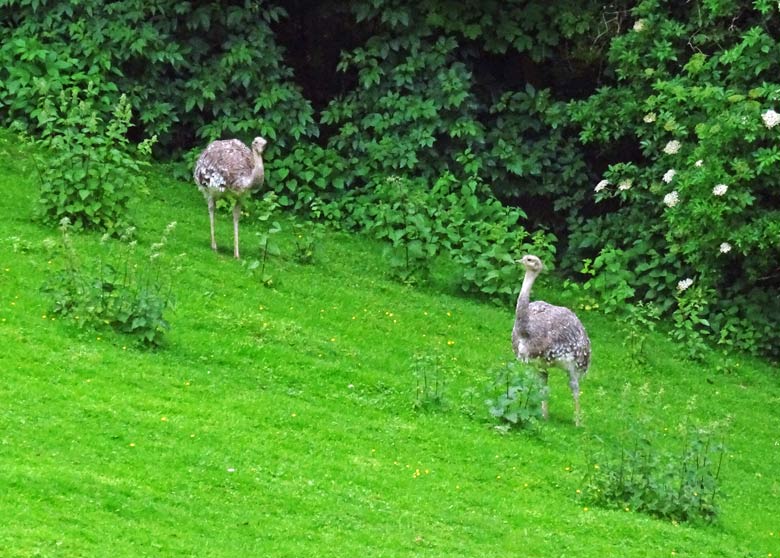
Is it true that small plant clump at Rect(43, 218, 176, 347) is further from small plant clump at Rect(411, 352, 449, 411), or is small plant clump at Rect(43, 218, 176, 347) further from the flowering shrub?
the flowering shrub

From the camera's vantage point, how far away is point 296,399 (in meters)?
14.8

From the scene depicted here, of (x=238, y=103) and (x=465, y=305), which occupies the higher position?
(x=238, y=103)

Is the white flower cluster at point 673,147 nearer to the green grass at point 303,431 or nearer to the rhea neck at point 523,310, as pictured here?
the green grass at point 303,431

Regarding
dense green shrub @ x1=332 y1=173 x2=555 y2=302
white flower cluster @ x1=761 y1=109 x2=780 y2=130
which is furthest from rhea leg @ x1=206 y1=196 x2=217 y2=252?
white flower cluster @ x1=761 y1=109 x2=780 y2=130

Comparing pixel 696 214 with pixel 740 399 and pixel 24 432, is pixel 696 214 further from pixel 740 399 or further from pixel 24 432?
pixel 24 432

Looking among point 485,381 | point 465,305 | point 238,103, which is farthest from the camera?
point 238,103

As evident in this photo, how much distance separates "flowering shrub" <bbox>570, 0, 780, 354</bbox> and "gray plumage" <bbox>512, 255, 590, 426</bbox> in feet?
14.5

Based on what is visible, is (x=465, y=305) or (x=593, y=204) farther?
(x=593, y=204)

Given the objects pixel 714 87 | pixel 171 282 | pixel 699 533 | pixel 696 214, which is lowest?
pixel 699 533

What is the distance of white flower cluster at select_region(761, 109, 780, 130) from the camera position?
64.2ft

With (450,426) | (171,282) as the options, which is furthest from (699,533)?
(171,282)

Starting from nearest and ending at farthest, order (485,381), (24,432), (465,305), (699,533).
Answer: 1. (24,432)
2. (699,533)
3. (485,381)
4. (465,305)

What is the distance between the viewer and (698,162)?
20.3 meters

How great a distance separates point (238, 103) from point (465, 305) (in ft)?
19.3
